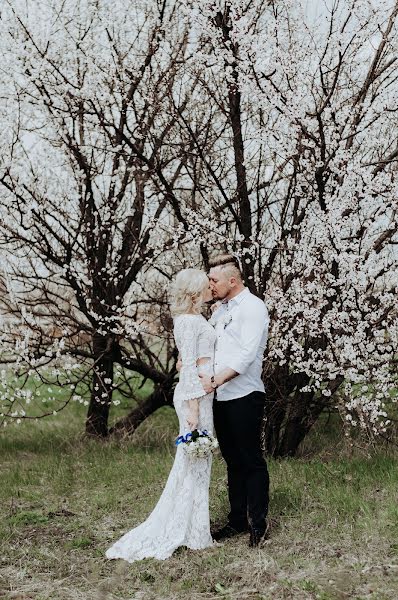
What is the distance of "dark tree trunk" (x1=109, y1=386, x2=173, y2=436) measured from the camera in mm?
8844

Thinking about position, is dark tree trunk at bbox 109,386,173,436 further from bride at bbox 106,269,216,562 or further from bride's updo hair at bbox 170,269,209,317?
bride's updo hair at bbox 170,269,209,317

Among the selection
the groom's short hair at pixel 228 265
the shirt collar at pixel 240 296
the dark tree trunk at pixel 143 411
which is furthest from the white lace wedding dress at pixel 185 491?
the dark tree trunk at pixel 143 411

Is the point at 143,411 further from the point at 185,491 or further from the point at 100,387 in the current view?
the point at 185,491

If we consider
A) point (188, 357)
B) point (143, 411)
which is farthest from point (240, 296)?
point (143, 411)

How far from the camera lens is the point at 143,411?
A: 29.7 feet

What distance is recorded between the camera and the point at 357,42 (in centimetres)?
622

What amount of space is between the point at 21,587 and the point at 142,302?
4262 millimetres

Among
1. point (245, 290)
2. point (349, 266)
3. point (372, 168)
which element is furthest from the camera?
point (372, 168)

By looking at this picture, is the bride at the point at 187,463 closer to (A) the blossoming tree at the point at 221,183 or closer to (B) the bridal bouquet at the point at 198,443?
(B) the bridal bouquet at the point at 198,443

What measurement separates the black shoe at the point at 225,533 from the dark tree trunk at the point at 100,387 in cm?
347

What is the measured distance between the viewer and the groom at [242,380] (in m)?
4.73

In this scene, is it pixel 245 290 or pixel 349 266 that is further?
pixel 349 266

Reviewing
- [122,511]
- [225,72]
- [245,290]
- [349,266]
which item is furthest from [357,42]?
[122,511]

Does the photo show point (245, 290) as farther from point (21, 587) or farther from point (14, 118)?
point (14, 118)
